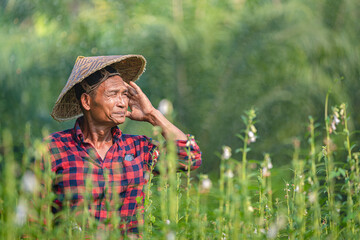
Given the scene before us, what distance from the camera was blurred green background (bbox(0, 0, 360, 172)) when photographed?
24.0 ft

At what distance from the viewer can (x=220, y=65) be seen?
7996mm

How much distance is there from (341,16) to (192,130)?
2.57 m

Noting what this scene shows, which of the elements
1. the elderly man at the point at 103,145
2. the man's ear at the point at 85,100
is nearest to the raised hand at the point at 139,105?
the elderly man at the point at 103,145

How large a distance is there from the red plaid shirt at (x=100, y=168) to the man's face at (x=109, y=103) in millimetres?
117

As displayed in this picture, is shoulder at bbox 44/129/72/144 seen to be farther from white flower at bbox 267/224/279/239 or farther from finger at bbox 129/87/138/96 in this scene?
white flower at bbox 267/224/279/239

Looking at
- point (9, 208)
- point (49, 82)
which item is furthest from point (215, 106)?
point (9, 208)

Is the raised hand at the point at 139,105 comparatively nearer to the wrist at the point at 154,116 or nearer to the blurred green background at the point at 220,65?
the wrist at the point at 154,116

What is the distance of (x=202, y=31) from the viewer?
Answer: 845cm

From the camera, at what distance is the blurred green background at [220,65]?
7.30 metres

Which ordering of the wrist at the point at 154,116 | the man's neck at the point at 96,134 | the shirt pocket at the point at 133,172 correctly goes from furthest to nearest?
the wrist at the point at 154,116 < the man's neck at the point at 96,134 < the shirt pocket at the point at 133,172

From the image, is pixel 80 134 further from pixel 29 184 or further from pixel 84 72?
pixel 29 184

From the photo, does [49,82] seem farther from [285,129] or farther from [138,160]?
[138,160]

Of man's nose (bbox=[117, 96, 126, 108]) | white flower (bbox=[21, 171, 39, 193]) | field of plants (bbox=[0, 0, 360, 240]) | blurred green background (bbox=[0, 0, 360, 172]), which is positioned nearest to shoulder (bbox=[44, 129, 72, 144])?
man's nose (bbox=[117, 96, 126, 108])

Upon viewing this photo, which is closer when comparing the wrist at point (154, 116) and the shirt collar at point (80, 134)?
the shirt collar at point (80, 134)
